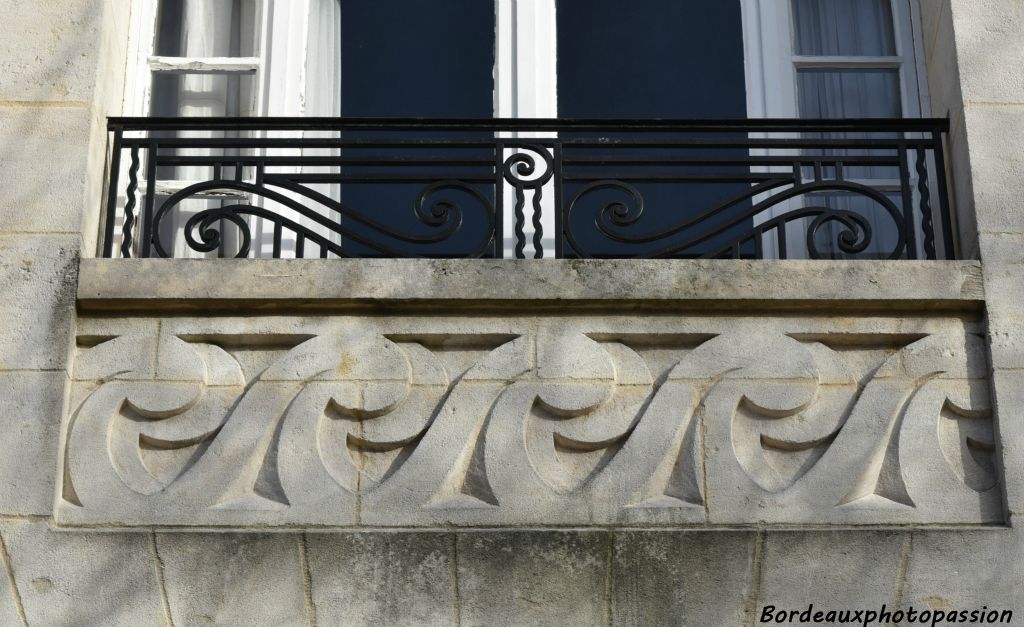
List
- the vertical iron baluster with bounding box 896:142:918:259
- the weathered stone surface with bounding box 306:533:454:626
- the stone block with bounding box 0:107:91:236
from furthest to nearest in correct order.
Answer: the vertical iron baluster with bounding box 896:142:918:259 → the stone block with bounding box 0:107:91:236 → the weathered stone surface with bounding box 306:533:454:626

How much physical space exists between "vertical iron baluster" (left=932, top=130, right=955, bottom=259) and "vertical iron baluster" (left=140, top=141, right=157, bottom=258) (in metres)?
3.14

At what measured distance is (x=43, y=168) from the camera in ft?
18.7

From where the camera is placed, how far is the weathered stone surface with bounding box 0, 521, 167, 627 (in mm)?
5176

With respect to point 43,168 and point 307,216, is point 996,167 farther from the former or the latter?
point 43,168

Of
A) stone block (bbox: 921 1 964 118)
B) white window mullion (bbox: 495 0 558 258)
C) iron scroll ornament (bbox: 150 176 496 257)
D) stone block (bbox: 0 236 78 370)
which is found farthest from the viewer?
white window mullion (bbox: 495 0 558 258)

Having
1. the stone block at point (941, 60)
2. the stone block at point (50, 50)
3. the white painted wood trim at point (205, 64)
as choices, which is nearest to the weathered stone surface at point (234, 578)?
the stone block at point (50, 50)

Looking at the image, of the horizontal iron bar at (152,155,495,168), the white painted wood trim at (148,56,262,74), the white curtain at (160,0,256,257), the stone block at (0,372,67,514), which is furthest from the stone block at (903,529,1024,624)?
the white painted wood trim at (148,56,262,74)

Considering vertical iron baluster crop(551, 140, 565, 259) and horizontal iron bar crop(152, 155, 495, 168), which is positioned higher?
horizontal iron bar crop(152, 155, 495, 168)

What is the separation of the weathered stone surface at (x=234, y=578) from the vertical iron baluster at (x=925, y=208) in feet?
8.92

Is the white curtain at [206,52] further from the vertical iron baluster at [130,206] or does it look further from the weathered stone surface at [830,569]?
the weathered stone surface at [830,569]

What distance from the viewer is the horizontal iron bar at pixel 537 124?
6023mm

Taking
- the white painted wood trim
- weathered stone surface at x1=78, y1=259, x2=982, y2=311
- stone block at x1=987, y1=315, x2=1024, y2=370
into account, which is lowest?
stone block at x1=987, y1=315, x2=1024, y2=370

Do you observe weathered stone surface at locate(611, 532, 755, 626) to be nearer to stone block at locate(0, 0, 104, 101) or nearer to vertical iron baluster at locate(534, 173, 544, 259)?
vertical iron baluster at locate(534, 173, 544, 259)

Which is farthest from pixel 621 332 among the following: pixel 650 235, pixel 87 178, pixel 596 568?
pixel 87 178
